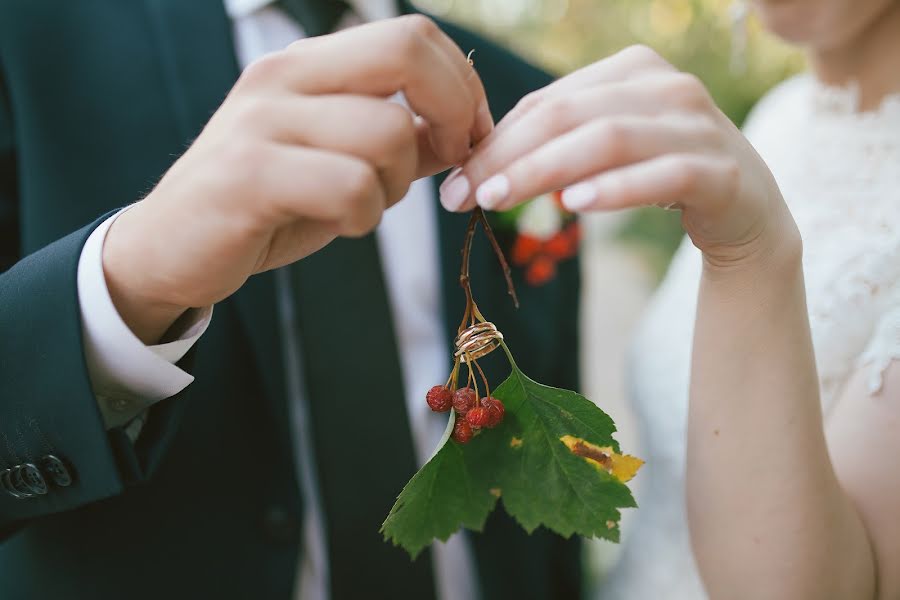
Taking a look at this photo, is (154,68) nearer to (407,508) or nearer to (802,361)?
(407,508)

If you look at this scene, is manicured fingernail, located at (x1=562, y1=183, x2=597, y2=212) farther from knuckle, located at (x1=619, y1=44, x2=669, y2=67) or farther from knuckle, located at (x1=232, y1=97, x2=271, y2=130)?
knuckle, located at (x1=232, y1=97, x2=271, y2=130)

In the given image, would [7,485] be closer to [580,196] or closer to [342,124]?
[342,124]

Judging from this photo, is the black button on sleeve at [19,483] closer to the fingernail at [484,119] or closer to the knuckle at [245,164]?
the knuckle at [245,164]

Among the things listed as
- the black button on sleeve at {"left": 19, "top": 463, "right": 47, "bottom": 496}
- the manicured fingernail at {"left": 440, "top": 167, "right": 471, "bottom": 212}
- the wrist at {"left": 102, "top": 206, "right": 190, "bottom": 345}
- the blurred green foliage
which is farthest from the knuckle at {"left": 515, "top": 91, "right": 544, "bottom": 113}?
the blurred green foliage

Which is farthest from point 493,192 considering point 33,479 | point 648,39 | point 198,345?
point 648,39

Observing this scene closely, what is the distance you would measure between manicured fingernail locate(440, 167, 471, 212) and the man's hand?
0.04 m

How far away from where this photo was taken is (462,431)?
785 millimetres

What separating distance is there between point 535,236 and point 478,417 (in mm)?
1051

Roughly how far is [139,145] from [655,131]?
1111 millimetres

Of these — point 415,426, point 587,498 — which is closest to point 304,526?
point 415,426

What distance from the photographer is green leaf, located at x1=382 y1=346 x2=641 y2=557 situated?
0.76 m

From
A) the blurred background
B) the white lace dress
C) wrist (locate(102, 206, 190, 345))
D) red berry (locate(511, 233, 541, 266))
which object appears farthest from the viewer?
the blurred background

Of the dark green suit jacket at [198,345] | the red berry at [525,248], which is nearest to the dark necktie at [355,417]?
the dark green suit jacket at [198,345]

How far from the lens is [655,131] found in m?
0.68
